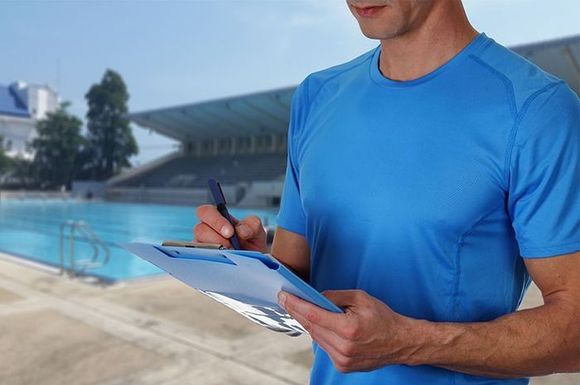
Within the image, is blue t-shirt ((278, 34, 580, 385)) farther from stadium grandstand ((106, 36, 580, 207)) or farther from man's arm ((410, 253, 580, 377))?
stadium grandstand ((106, 36, 580, 207))

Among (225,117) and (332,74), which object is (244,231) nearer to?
(332,74)

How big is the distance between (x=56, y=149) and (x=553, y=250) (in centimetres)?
3969

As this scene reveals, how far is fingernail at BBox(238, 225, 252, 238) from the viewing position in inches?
40.3

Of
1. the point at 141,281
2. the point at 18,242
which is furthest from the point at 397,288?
the point at 18,242

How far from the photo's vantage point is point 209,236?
99 cm

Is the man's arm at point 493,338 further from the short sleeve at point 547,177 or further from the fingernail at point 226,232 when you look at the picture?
the fingernail at point 226,232

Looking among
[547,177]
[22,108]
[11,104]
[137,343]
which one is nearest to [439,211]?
[547,177]

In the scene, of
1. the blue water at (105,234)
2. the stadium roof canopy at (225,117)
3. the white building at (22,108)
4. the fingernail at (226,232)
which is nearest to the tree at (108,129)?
the stadium roof canopy at (225,117)

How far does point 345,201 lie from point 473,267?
→ 0.24 metres

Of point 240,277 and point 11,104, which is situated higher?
point 11,104

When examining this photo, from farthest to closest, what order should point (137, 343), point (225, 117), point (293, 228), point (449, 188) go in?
1. point (225, 117)
2. point (137, 343)
3. point (293, 228)
4. point (449, 188)

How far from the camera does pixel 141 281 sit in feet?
19.5

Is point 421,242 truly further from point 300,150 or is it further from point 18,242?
point 18,242

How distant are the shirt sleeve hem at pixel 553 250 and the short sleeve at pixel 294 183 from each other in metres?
0.46
